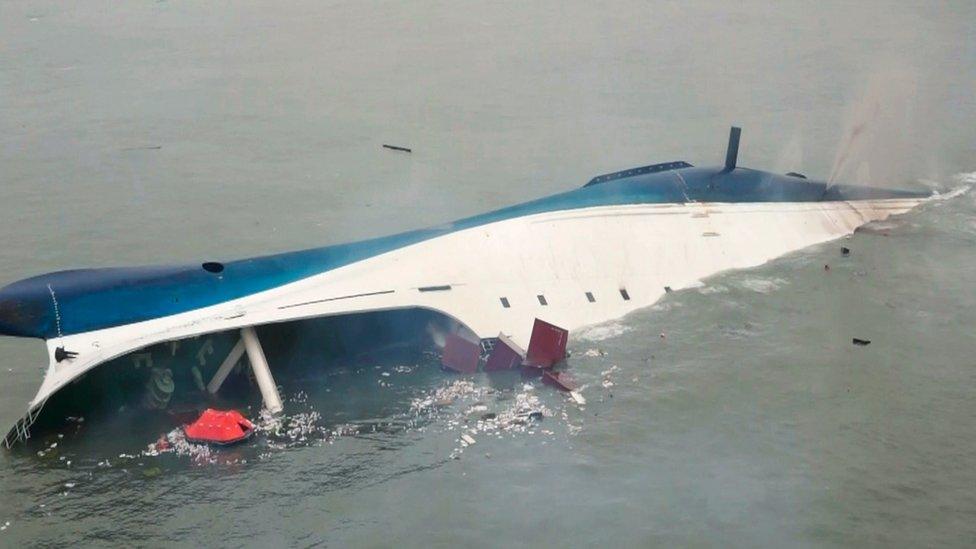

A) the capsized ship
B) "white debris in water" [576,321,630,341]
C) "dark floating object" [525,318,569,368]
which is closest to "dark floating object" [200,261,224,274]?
the capsized ship

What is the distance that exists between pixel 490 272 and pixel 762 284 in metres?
9.73

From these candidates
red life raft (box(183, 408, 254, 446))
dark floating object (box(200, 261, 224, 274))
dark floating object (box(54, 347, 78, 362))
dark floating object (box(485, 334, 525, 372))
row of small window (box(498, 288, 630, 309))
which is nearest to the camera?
dark floating object (box(54, 347, 78, 362))

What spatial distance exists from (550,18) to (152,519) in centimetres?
5794

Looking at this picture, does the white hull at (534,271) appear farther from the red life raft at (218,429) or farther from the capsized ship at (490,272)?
the red life raft at (218,429)

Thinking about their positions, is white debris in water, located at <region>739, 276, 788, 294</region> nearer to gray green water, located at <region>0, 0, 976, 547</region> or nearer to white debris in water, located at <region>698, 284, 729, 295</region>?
gray green water, located at <region>0, 0, 976, 547</region>

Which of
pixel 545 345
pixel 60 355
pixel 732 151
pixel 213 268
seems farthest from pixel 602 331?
pixel 60 355

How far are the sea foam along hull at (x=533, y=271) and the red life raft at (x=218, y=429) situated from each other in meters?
2.08

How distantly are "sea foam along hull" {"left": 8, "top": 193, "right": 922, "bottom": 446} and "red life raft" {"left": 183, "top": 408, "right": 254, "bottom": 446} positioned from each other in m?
2.08

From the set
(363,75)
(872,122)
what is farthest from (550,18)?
(872,122)

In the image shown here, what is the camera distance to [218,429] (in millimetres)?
27969

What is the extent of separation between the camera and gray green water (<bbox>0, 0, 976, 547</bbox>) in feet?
84.6

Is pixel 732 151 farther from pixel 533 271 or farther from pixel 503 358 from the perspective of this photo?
pixel 503 358

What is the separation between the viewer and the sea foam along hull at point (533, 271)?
96.4 feet

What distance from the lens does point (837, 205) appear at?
44.0m
